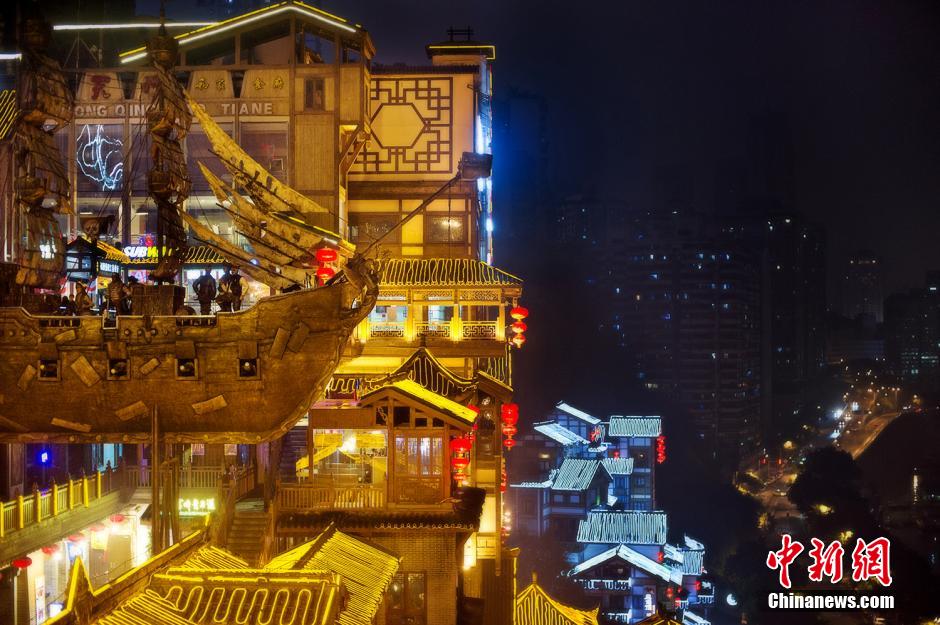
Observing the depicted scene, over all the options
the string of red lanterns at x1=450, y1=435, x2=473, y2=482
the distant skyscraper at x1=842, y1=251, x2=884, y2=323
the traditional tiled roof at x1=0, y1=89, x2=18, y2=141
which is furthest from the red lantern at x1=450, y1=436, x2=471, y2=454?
the distant skyscraper at x1=842, y1=251, x2=884, y2=323

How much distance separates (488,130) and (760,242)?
79172 mm

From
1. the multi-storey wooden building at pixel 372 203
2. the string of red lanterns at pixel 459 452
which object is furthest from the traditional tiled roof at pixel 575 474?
the string of red lanterns at pixel 459 452

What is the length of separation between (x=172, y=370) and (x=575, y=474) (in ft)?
137

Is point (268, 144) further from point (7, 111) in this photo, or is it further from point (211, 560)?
point (211, 560)

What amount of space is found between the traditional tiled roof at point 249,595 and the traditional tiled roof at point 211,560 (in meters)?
0.76

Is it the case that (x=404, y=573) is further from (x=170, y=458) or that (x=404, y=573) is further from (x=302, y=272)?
(x=302, y=272)

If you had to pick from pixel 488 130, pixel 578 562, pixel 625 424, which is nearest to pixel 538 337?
pixel 625 424

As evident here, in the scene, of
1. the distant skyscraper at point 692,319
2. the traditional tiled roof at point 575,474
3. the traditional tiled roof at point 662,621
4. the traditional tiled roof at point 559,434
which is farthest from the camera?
the distant skyscraper at point 692,319

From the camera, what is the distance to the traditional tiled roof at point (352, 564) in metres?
9.82

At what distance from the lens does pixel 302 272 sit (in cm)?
2008

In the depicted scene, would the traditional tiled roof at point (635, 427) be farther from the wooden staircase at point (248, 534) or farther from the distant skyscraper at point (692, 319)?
the wooden staircase at point (248, 534)

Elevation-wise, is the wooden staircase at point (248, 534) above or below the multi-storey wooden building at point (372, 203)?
below

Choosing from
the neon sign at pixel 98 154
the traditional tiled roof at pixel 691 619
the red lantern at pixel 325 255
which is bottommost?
the traditional tiled roof at pixel 691 619

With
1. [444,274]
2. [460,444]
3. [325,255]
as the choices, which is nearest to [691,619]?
[444,274]
